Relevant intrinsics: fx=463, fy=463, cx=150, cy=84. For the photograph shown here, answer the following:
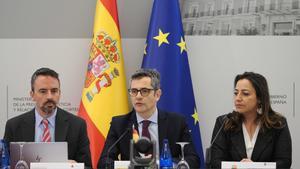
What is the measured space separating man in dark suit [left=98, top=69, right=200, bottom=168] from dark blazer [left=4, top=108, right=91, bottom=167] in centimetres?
20

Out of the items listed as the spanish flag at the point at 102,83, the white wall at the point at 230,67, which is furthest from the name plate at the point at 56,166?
the white wall at the point at 230,67

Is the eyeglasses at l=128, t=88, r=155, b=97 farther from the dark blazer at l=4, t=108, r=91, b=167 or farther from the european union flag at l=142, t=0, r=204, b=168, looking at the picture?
the european union flag at l=142, t=0, r=204, b=168

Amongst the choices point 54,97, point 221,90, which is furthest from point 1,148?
point 221,90

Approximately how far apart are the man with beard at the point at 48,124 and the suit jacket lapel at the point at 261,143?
121 cm

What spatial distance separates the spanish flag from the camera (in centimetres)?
445

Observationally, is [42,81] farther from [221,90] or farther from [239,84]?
[221,90]

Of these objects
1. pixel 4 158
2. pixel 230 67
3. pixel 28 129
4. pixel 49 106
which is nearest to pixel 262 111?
pixel 230 67

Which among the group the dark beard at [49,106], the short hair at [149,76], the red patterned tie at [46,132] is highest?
the short hair at [149,76]

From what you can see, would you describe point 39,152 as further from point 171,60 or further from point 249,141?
point 171,60

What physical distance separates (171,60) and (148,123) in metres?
1.24

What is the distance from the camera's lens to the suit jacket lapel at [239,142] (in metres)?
3.36

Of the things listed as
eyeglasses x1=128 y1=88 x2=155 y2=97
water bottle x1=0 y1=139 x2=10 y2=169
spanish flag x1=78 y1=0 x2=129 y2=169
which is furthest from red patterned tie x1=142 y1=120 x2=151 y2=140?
spanish flag x1=78 y1=0 x2=129 y2=169

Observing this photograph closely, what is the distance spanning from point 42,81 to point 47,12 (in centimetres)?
166

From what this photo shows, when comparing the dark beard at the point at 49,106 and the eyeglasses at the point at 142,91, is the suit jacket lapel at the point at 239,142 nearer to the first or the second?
the eyeglasses at the point at 142,91
